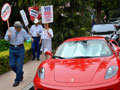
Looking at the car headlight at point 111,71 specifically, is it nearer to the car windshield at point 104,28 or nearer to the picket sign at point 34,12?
the picket sign at point 34,12

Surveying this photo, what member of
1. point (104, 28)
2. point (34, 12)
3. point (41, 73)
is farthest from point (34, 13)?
point (41, 73)

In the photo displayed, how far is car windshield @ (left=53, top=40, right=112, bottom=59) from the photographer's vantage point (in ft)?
17.6

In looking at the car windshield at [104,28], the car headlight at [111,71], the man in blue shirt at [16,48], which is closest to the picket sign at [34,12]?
the car windshield at [104,28]

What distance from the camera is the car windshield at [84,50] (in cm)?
536

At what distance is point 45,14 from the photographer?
30.6 feet

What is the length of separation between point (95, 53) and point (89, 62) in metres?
0.63

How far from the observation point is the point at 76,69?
4.54 meters

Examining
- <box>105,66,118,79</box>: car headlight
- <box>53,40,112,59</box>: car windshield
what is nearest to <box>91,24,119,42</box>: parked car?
<box>53,40,112,59</box>: car windshield

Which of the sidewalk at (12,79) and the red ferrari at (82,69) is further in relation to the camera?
the sidewalk at (12,79)

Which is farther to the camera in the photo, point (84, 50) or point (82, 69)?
point (84, 50)

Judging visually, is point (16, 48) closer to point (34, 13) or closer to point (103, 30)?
point (34, 13)

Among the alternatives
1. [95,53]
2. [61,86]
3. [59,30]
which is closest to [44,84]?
[61,86]

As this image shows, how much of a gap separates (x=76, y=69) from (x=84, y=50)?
1.11 meters

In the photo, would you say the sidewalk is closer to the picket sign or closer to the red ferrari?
the red ferrari
